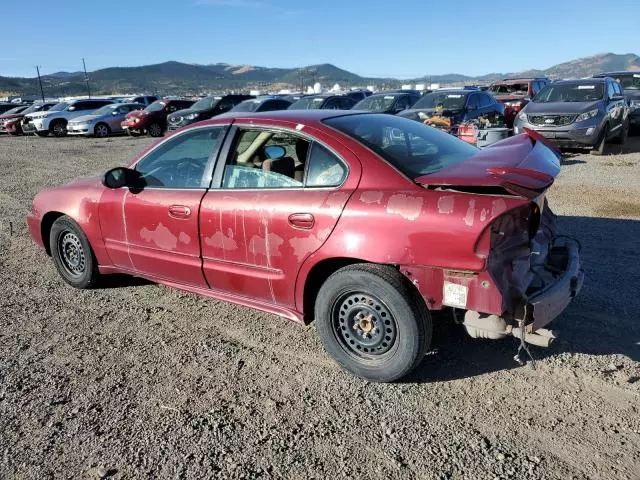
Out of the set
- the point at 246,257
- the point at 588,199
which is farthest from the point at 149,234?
the point at 588,199

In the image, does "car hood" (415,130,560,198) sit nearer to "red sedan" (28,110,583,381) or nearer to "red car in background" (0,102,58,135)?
Answer: "red sedan" (28,110,583,381)

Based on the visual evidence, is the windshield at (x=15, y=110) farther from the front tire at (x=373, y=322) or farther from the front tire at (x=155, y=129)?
the front tire at (x=373, y=322)

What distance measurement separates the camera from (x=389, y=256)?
2982 mm

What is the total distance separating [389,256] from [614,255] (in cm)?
333

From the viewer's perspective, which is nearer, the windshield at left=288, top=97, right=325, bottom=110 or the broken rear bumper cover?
the broken rear bumper cover

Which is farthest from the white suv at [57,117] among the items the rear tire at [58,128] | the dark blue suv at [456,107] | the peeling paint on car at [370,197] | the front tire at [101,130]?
the peeling paint on car at [370,197]

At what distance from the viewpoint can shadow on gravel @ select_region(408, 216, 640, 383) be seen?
11.2ft

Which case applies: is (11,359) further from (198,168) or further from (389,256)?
(389,256)

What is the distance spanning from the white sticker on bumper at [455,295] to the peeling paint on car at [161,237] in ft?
6.86

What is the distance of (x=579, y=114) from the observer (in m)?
11.4

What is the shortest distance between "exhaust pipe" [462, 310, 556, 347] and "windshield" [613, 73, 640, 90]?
17.6m

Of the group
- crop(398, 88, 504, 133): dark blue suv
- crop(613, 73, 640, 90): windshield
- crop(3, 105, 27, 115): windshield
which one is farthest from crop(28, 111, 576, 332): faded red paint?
crop(3, 105, 27, 115): windshield

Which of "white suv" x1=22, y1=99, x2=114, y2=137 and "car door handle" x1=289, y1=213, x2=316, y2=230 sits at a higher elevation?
"car door handle" x1=289, y1=213, x2=316, y2=230

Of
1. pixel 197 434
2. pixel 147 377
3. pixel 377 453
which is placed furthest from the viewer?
pixel 147 377
